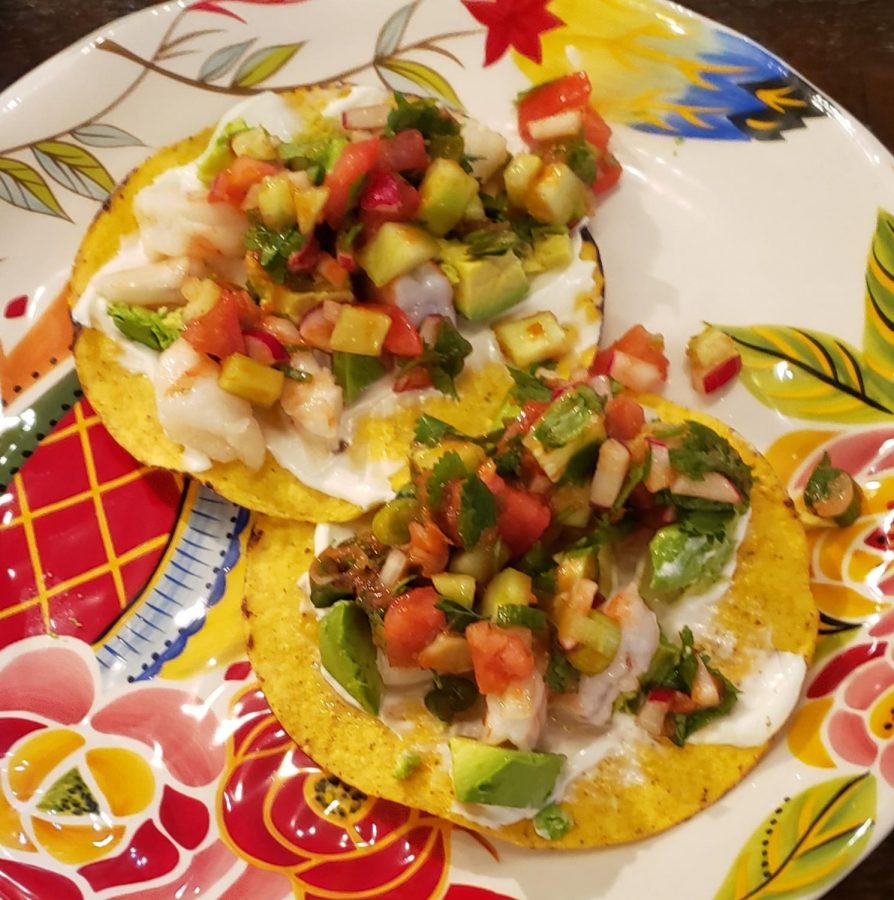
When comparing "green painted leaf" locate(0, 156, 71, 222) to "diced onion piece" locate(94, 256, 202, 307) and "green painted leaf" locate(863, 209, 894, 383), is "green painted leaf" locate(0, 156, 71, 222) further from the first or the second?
"green painted leaf" locate(863, 209, 894, 383)

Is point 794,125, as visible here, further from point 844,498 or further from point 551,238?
point 844,498

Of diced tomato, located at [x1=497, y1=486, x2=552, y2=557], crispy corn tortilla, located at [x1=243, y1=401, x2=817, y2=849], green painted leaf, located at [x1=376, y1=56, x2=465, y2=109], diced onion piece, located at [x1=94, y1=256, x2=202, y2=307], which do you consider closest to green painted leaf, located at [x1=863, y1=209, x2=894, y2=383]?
crispy corn tortilla, located at [x1=243, y1=401, x2=817, y2=849]

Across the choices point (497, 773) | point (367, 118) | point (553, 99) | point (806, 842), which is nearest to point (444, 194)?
point (367, 118)

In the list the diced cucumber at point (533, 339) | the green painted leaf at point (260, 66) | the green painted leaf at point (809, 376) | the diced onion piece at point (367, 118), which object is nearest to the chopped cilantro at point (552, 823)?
the diced cucumber at point (533, 339)

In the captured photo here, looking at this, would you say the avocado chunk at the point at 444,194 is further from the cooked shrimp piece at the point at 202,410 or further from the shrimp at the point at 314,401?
the cooked shrimp piece at the point at 202,410

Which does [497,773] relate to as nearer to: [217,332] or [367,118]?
[217,332]

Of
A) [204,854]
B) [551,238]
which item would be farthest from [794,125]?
[204,854]
